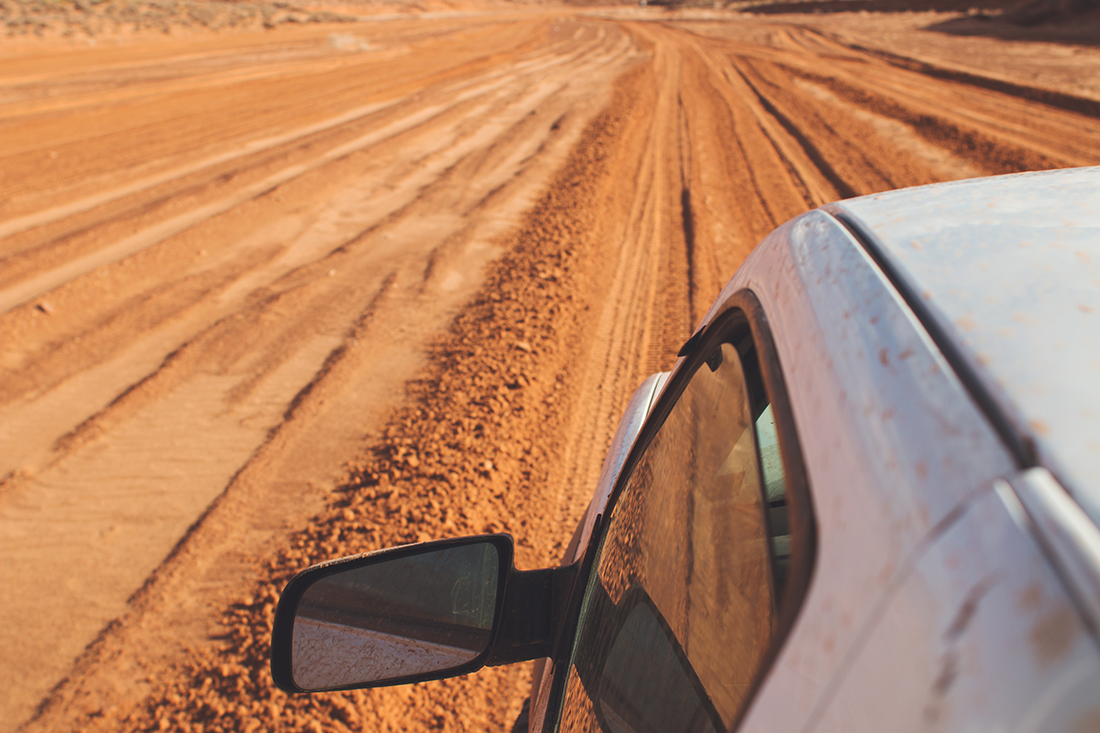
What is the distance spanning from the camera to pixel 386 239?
7133 millimetres

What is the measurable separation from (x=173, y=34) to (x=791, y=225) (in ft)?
88.5

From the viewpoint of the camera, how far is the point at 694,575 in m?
0.95

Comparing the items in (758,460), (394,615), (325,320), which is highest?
(758,460)

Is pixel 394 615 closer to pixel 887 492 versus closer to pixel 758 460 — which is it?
pixel 758 460

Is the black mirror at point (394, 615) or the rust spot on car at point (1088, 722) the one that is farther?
the black mirror at point (394, 615)

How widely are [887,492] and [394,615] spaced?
1118 millimetres

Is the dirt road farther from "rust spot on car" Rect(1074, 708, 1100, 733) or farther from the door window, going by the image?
"rust spot on car" Rect(1074, 708, 1100, 733)

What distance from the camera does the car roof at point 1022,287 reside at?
45 cm

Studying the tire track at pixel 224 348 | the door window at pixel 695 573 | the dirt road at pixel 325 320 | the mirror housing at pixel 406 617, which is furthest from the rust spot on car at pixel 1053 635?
the tire track at pixel 224 348

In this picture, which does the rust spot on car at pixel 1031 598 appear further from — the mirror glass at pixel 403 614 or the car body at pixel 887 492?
the mirror glass at pixel 403 614

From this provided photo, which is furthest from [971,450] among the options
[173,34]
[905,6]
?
[905,6]

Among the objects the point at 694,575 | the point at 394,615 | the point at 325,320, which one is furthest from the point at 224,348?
the point at 694,575

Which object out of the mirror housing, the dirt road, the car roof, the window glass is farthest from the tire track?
the car roof

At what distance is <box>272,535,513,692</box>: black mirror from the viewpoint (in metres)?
1.30
